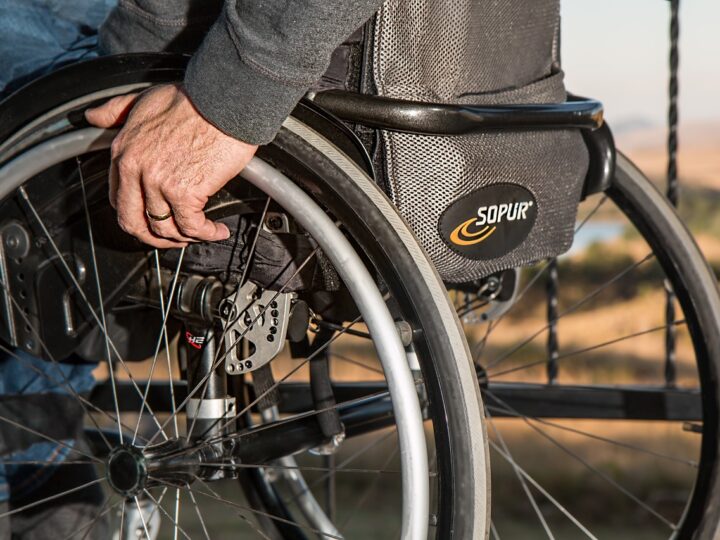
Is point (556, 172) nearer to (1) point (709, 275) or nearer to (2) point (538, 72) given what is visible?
(2) point (538, 72)

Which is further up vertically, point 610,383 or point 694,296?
point 610,383

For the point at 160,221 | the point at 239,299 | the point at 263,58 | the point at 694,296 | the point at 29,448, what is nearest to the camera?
the point at 263,58

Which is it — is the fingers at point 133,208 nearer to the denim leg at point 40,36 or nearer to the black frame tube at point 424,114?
the black frame tube at point 424,114

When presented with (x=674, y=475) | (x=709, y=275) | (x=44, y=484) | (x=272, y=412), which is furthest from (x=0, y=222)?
(x=674, y=475)

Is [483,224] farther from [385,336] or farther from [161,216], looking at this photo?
[161,216]

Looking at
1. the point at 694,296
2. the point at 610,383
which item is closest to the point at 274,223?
the point at 694,296

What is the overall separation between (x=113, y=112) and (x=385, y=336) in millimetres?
386

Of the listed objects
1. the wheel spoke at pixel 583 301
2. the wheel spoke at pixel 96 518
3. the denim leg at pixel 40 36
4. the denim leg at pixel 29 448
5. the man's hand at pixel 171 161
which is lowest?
the wheel spoke at pixel 96 518

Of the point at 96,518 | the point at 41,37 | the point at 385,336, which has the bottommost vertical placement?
the point at 96,518

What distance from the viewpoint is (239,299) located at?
3.77 ft

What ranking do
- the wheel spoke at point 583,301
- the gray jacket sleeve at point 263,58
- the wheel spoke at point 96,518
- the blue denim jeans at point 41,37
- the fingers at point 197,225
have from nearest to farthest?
the gray jacket sleeve at point 263,58 < the fingers at point 197,225 < the wheel spoke at point 96,518 < the blue denim jeans at point 41,37 < the wheel spoke at point 583,301

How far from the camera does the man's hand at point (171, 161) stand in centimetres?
99

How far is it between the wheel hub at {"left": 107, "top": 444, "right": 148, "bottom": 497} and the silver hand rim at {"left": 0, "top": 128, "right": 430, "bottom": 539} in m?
0.33

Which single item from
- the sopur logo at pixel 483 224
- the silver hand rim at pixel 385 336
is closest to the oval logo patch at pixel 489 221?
the sopur logo at pixel 483 224
